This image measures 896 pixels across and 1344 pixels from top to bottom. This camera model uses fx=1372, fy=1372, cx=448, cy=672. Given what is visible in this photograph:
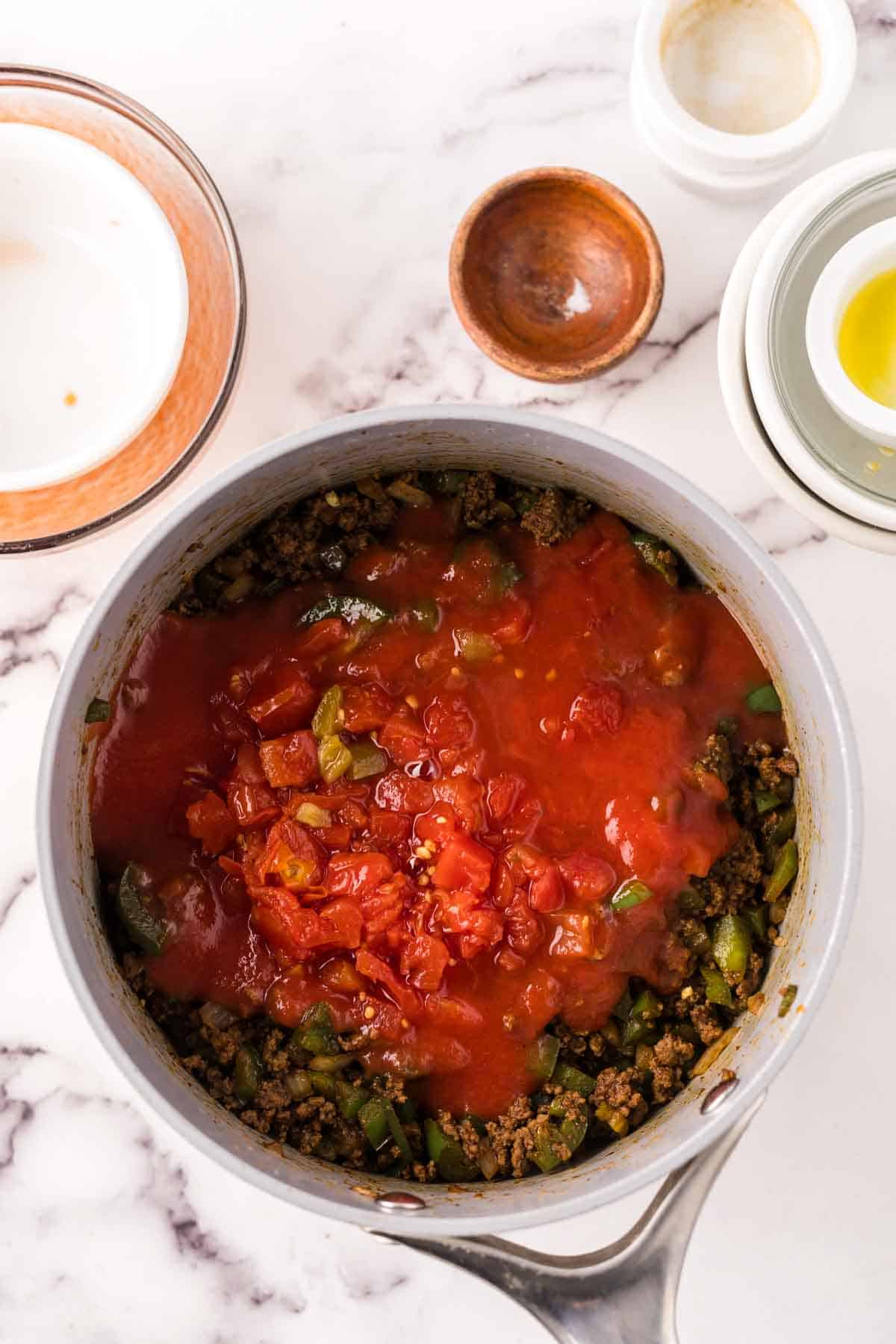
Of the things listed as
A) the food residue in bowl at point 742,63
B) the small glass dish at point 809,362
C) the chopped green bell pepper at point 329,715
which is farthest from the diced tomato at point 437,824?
the food residue in bowl at point 742,63

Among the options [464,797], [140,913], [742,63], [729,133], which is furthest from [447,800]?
[742,63]

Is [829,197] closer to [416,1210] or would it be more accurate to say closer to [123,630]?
[123,630]

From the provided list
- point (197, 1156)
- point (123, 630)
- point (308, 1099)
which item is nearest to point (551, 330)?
point (123, 630)

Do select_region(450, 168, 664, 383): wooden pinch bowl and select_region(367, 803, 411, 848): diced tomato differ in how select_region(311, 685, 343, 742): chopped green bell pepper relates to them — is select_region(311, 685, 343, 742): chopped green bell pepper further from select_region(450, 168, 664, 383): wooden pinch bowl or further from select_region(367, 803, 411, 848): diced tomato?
select_region(450, 168, 664, 383): wooden pinch bowl

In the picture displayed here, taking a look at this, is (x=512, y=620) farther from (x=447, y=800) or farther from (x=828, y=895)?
(x=828, y=895)

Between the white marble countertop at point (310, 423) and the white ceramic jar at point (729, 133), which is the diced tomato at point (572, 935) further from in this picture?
the white ceramic jar at point (729, 133)

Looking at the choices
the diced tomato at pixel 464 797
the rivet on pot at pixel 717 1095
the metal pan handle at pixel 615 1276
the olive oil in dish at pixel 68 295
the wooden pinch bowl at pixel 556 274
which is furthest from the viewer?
the olive oil in dish at pixel 68 295
